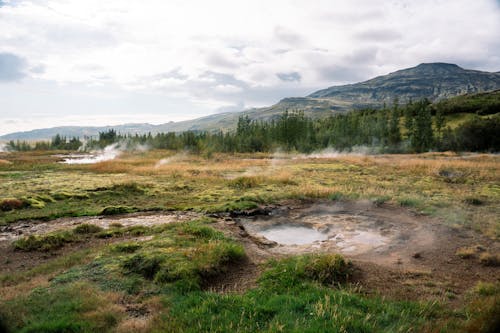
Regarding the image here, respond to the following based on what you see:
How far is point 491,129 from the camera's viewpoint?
251ft

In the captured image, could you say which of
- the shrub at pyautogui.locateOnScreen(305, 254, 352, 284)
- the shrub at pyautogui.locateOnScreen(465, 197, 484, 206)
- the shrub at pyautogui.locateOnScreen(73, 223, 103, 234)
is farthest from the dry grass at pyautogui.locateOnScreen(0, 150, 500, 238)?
the shrub at pyautogui.locateOnScreen(305, 254, 352, 284)

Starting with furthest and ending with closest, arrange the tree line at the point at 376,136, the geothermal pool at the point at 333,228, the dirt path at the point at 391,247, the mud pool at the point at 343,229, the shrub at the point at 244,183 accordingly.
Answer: the tree line at the point at 376,136 < the shrub at the point at 244,183 < the geothermal pool at the point at 333,228 < the mud pool at the point at 343,229 < the dirt path at the point at 391,247

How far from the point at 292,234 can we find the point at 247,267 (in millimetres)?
5712

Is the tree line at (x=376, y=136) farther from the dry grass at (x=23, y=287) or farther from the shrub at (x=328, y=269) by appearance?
the shrub at (x=328, y=269)

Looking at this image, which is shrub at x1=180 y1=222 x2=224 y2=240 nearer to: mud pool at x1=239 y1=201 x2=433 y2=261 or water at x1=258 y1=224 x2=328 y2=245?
mud pool at x1=239 y1=201 x2=433 y2=261

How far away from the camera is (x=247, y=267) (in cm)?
1095

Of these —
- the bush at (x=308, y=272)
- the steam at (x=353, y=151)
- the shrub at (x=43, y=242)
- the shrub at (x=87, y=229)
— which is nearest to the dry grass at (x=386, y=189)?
the shrub at (x=87, y=229)

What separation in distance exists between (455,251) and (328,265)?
20.8ft

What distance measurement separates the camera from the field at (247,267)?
22.4 ft

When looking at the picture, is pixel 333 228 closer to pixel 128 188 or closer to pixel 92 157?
pixel 128 188

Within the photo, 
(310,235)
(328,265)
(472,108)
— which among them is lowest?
(310,235)

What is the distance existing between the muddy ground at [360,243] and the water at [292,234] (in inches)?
2.2

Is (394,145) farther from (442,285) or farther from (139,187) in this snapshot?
(442,285)

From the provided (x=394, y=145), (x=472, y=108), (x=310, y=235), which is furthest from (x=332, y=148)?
(x=310, y=235)
